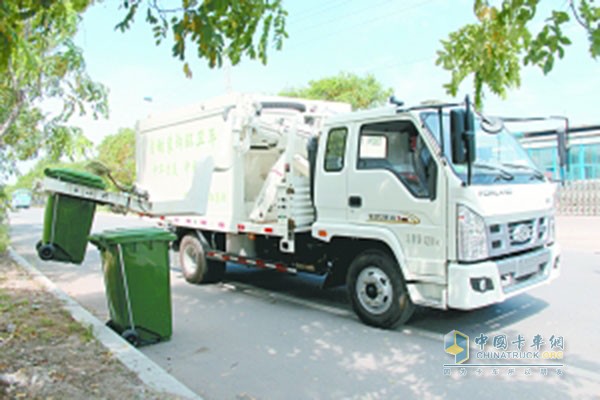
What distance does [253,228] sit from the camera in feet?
23.4

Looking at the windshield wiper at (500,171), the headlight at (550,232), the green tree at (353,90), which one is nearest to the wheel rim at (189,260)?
the windshield wiper at (500,171)

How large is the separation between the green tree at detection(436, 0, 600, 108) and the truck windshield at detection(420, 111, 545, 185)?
166cm

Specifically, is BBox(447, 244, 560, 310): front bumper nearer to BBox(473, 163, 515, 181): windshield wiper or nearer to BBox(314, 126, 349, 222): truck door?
BBox(473, 163, 515, 181): windshield wiper

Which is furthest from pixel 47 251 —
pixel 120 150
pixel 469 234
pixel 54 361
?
pixel 120 150

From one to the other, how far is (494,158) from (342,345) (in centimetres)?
259

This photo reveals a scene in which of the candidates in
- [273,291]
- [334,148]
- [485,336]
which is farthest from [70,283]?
[485,336]

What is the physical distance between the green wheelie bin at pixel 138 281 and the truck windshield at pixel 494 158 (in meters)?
2.97

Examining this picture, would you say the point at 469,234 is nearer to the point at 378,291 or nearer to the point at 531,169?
the point at 378,291

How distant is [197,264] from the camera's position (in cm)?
837

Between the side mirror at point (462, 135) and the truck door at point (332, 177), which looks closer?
the side mirror at point (462, 135)

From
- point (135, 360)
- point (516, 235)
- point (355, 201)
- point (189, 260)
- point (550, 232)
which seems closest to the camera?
point (135, 360)

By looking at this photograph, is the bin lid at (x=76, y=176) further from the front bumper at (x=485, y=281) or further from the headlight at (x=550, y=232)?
the headlight at (x=550, y=232)

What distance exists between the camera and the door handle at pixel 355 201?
18.6 ft

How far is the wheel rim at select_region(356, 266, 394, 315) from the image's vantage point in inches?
214
